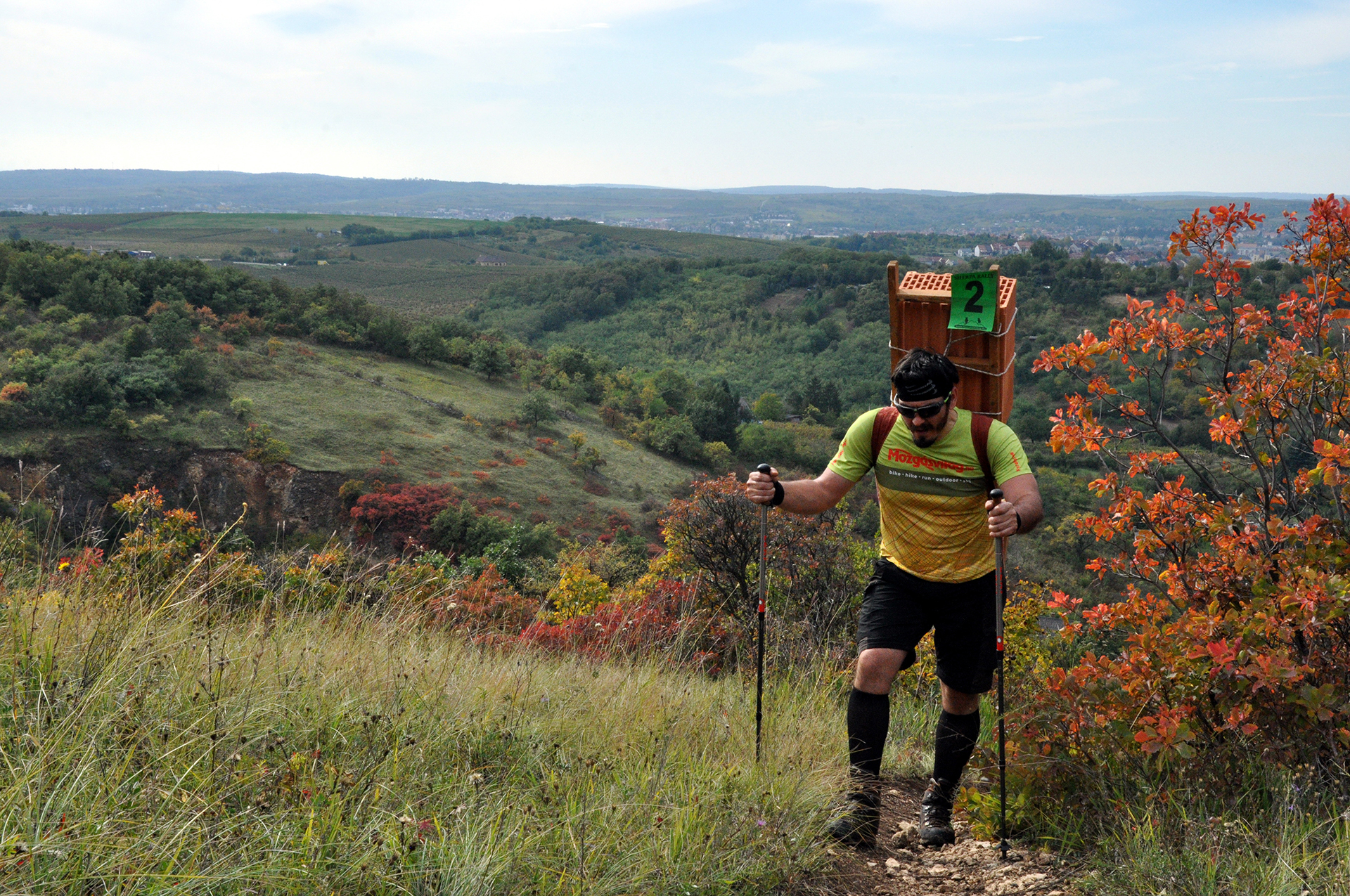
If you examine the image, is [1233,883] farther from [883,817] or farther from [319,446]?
[319,446]

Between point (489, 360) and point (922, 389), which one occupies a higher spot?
point (922, 389)

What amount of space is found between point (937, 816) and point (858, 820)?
40 centimetres

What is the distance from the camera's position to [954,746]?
9.73 ft

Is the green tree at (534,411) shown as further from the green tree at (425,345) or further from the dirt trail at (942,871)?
the dirt trail at (942,871)

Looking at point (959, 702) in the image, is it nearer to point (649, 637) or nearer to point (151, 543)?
point (649, 637)

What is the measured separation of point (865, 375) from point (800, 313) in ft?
58.0

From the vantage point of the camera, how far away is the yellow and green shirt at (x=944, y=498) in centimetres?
282

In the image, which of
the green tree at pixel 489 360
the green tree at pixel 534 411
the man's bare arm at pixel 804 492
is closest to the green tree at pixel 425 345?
the green tree at pixel 489 360

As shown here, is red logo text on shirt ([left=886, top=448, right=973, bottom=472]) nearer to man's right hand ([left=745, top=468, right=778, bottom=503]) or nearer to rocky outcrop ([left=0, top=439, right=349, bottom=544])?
Result: man's right hand ([left=745, top=468, right=778, bottom=503])

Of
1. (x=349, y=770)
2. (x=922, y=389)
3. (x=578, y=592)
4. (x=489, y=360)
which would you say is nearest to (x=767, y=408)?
(x=489, y=360)

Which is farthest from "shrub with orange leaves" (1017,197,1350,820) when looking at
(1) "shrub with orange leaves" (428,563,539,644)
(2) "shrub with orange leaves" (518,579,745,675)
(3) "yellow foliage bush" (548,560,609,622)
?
(3) "yellow foliage bush" (548,560,609,622)

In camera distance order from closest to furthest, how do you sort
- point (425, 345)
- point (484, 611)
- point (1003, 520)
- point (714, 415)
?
point (1003, 520), point (484, 611), point (425, 345), point (714, 415)

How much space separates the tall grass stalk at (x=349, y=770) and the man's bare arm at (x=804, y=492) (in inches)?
31.3

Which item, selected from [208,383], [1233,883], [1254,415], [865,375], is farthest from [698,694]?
[865,375]
